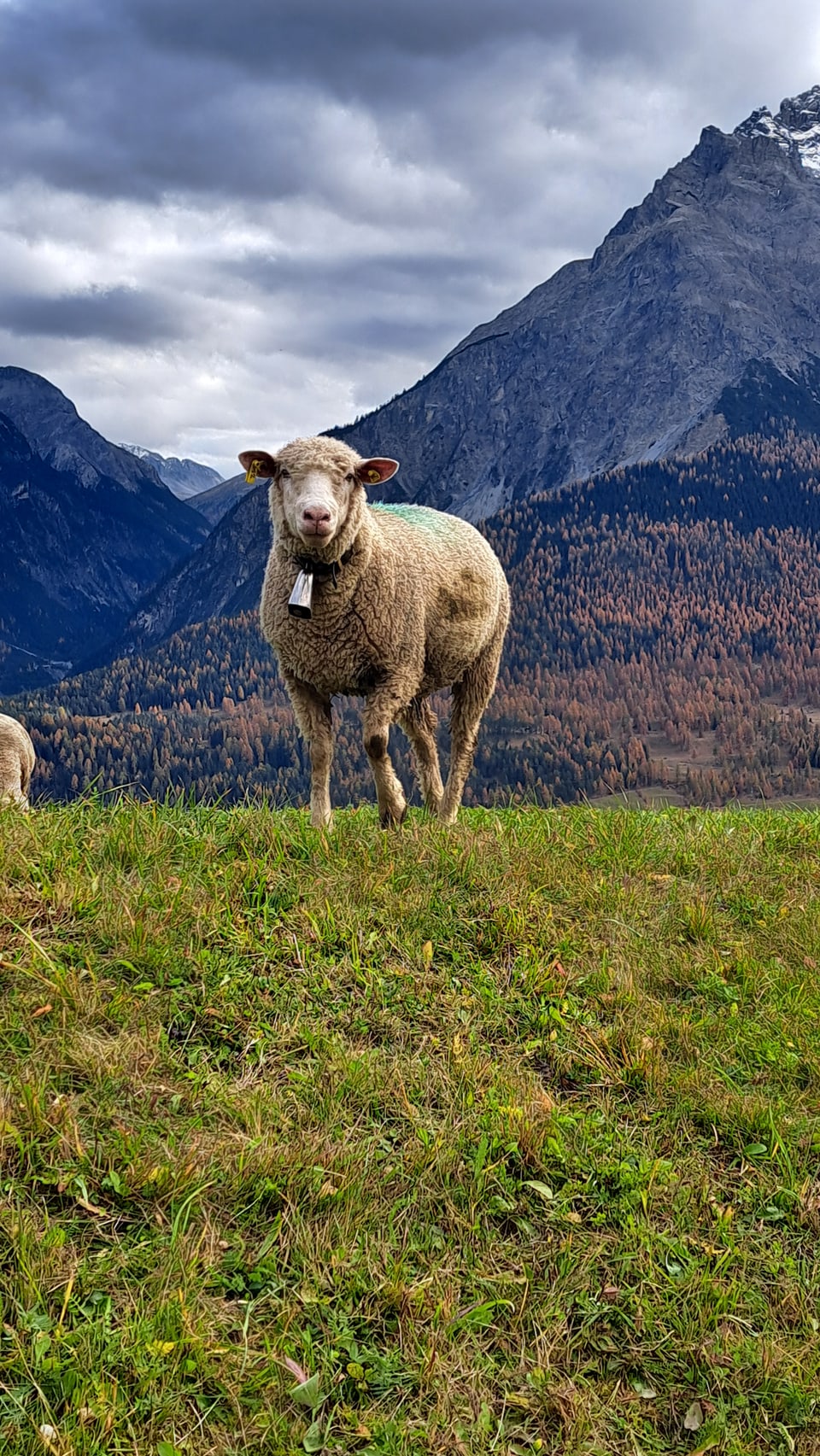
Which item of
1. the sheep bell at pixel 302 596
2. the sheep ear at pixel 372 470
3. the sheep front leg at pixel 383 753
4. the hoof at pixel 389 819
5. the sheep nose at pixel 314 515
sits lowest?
the hoof at pixel 389 819

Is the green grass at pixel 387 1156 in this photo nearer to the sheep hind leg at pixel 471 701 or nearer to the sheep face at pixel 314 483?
the sheep face at pixel 314 483

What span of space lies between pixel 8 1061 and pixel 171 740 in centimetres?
18842

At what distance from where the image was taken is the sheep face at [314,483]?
741cm

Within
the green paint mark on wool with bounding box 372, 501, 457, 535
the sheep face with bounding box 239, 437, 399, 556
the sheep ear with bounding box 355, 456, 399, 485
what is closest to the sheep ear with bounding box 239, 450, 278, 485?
the sheep face with bounding box 239, 437, 399, 556

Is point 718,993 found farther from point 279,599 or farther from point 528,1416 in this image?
point 279,599

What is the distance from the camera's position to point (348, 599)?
829cm

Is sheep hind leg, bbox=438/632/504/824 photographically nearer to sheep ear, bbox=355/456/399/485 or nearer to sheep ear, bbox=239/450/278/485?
sheep ear, bbox=355/456/399/485

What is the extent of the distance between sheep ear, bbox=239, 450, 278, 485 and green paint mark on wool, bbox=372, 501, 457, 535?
1.72 m

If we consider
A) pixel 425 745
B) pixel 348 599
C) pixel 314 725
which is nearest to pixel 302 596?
pixel 348 599

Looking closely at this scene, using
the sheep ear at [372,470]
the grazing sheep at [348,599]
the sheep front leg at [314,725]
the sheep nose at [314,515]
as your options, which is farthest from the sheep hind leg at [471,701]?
the sheep nose at [314,515]

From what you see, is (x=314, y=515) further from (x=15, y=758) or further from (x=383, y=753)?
(x=15, y=758)

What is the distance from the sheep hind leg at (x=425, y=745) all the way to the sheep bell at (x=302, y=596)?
3.00 meters

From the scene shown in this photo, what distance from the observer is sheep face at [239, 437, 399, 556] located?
24.3 ft

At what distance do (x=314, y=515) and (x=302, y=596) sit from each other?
2.41ft
